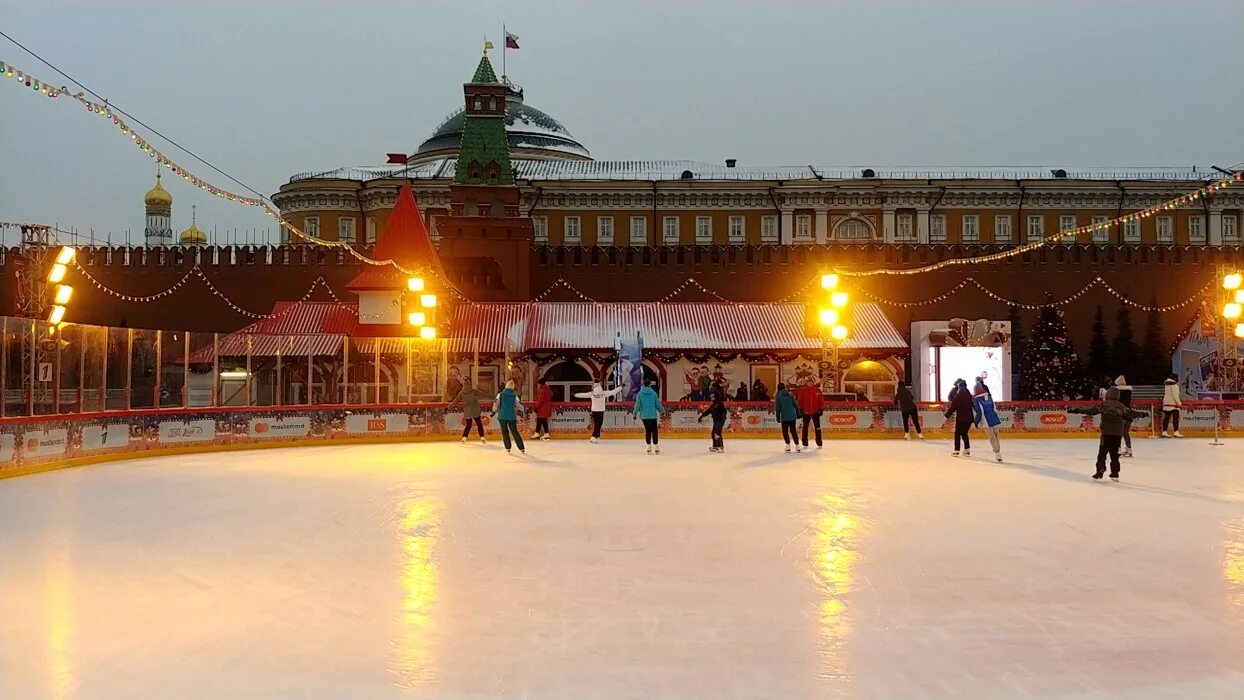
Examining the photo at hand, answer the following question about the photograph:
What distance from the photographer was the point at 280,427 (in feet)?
60.6

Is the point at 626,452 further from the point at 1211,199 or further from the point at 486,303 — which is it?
the point at 1211,199

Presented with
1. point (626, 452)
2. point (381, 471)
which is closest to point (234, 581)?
point (381, 471)

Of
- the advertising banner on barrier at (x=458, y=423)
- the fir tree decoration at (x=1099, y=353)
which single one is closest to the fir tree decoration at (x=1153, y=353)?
the fir tree decoration at (x=1099, y=353)

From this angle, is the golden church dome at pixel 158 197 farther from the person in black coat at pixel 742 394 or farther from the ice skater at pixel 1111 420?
the ice skater at pixel 1111 420

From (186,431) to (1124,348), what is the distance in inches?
1112

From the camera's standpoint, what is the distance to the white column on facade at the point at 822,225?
46.1 m

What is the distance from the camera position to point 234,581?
6137 mm

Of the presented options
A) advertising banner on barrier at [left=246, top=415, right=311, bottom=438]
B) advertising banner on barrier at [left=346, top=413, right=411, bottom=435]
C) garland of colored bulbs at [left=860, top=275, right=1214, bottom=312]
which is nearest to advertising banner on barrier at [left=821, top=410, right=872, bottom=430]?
advertising banner on barrier at [left=346, top=413, right=411, bottom=435]

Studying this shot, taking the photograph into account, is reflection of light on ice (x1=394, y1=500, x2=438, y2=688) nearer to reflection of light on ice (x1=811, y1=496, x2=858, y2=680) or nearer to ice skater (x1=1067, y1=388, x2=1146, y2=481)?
reflection of light on ice (x1=811, y1=496, x2=858, y2=680)

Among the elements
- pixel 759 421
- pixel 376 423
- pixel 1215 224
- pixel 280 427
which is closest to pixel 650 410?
pixel 759 421

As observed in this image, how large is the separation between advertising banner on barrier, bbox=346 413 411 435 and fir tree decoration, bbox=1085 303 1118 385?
74.2ft

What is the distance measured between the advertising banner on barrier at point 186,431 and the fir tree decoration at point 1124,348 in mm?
27251

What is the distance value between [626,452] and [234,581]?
1060cm

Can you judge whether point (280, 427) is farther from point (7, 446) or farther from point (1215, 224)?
point (1215, 224)
